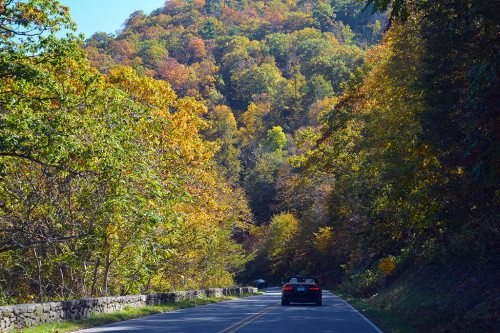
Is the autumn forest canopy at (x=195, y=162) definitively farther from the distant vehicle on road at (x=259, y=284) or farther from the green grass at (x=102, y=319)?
the distant vehicle on road at (x=259, y=284)

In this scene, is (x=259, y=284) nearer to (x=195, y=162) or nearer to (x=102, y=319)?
(x=195, y=162)

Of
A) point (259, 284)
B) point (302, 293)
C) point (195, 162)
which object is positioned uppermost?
point (195, 162)

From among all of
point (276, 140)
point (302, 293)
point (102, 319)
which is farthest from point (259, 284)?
point (102, 319)

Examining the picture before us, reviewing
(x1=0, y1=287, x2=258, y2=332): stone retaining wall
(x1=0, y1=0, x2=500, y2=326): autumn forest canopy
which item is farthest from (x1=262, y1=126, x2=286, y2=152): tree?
(x1=0, y1=287, x2=258, y2=332): stone retaining wall

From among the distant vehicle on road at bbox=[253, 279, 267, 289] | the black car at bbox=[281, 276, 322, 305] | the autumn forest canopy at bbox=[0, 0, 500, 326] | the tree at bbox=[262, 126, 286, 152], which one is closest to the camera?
the autumn forest canopy at bbox=[0, 0, 500, 326]

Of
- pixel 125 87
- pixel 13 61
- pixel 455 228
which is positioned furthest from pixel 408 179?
pixel 125 87

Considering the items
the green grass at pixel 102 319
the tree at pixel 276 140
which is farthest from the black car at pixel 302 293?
the tree at pixel 276 140

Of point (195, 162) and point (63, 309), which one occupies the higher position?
point (195, 162)

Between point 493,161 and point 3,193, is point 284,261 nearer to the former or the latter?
point 3,193

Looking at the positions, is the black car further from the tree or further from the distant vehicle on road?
the tree

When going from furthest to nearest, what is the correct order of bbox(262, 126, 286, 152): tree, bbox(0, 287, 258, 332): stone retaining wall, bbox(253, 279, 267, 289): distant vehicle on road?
bbox(262, 126, 286, 152): tree → bbox(253, 279, 267, 289): distant vehicle on road → bbox(0, 287, 258, 332): stone retaining wall

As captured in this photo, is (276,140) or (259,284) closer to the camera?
(259,284)

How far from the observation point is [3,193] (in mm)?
17969

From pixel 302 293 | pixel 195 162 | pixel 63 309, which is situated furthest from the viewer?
pixel 195 162
